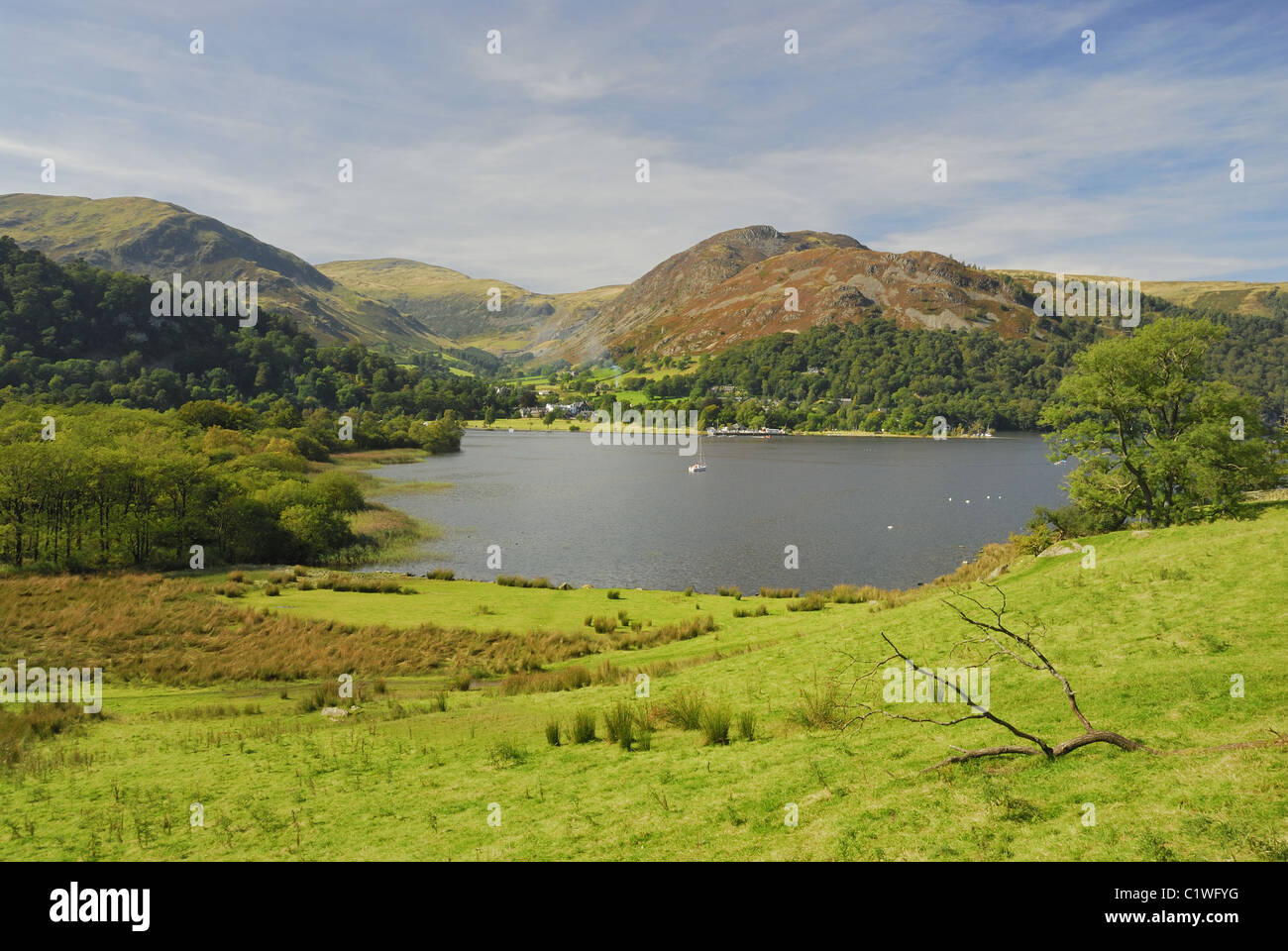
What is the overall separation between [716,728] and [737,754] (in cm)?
123

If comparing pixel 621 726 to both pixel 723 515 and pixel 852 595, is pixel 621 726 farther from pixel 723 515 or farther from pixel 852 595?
pixel 723 515

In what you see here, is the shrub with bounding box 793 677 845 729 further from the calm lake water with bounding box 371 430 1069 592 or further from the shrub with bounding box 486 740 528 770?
the calm lake water with bounding box 371 430 1069 592

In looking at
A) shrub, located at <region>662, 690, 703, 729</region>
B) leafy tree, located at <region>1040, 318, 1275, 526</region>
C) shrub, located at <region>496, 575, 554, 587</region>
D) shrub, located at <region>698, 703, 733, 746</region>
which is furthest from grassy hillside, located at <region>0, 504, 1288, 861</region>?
shrub, located at <region>496, 575, 554, 587</region>

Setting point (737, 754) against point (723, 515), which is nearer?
point (737, 754)

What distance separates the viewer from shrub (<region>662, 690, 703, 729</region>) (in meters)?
15.1

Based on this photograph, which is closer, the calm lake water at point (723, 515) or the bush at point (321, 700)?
the bush at point (321, 700)

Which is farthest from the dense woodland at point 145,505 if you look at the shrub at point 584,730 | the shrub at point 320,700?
the shrub at point 584,730

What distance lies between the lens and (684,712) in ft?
50.6

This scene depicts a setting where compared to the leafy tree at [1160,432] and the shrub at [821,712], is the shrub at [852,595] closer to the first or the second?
the leafy tree at [1160,432]

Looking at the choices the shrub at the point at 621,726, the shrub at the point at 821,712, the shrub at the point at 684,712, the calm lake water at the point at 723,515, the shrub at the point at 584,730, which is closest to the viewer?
the shrub at the point at 821,712

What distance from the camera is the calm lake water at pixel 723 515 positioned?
5500cm

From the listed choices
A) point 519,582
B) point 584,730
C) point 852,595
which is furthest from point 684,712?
point 519,582

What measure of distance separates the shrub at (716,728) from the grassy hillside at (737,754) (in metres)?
0.49

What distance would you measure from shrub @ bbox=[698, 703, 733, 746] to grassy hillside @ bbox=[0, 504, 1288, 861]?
49 cm
